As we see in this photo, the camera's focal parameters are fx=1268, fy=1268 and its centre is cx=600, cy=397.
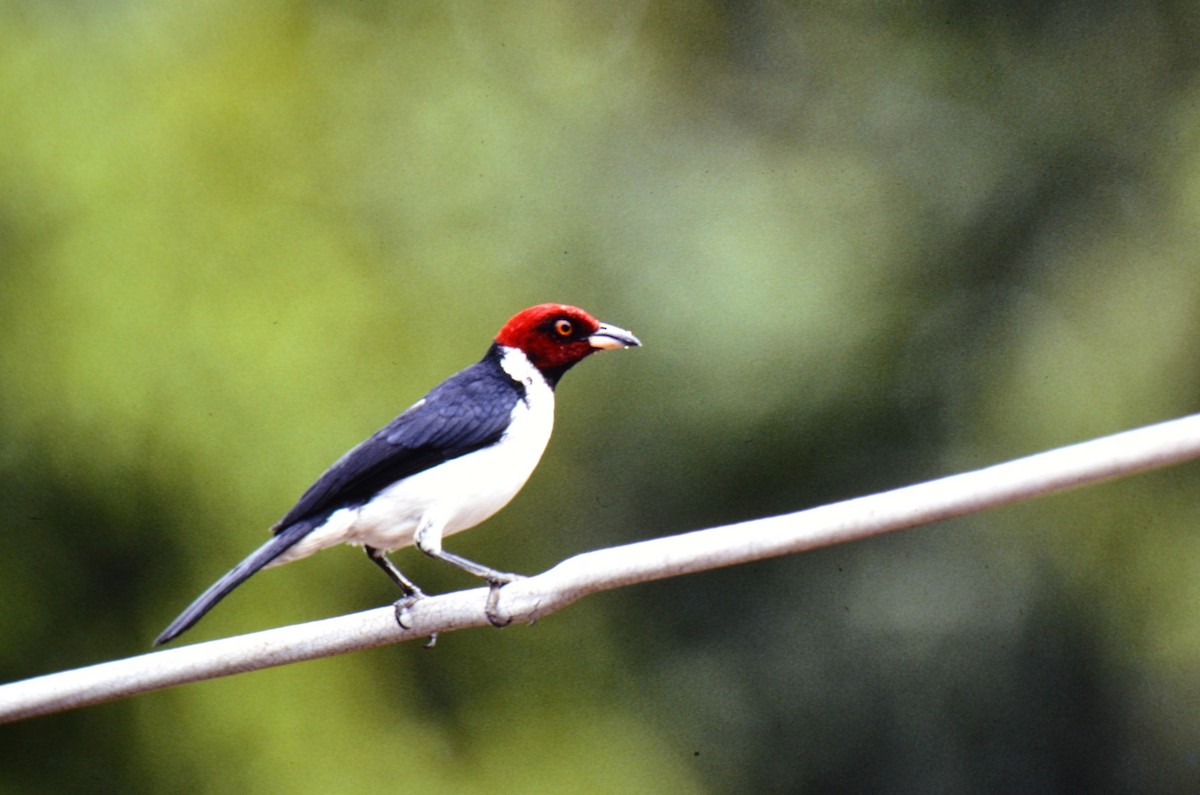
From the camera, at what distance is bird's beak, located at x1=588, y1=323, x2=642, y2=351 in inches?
75.3

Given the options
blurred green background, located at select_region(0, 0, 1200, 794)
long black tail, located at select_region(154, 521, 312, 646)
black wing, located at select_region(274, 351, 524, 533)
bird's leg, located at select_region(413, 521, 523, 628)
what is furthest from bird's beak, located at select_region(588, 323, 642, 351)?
blurred green background, located at select_region(0, 0, 1200, 794)

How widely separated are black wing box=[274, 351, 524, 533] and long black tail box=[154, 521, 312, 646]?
0.03 m

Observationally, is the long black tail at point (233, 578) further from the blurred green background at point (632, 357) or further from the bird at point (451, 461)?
the blurred green background at point (632, 357)

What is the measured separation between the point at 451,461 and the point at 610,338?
12.1 inches

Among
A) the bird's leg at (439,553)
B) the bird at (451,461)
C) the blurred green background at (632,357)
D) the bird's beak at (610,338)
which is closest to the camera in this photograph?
the bird's leg at (439,553)

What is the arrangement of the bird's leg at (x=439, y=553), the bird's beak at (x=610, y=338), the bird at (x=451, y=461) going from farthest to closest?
1. the bird's beak at (x=610, y=338)
2. the bird at (x=451, y=461)
3. the bird's leg at (x=439, y=553)

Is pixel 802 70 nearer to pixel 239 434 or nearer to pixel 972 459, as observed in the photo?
pixel 972 459

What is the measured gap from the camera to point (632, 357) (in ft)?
12.6

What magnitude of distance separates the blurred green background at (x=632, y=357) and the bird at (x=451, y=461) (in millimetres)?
1445

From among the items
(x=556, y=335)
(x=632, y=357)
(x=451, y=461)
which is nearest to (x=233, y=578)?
(x=451, y=461)

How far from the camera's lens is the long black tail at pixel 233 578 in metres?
1.40

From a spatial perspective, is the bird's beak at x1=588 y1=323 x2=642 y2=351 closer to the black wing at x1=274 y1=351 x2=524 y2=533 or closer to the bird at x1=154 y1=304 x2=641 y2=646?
the bird at x1=154 y1=304 x2=641 y2=646

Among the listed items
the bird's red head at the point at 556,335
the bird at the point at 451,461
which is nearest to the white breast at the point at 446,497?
the bird at the point at 451,461

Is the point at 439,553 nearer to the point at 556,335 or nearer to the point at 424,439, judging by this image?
the point at 424,439
